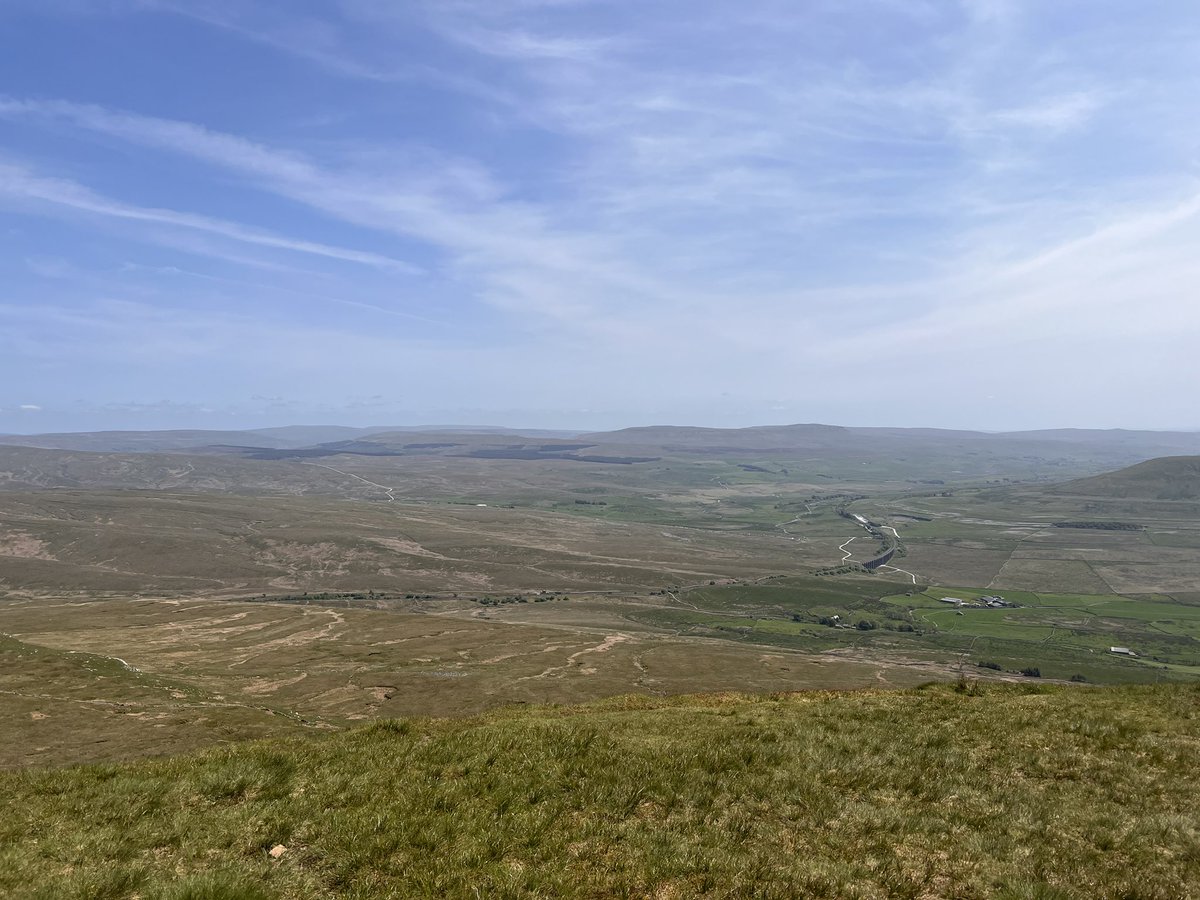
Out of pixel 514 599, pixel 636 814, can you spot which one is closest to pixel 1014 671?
pixel 514 599

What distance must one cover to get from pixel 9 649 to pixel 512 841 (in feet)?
267

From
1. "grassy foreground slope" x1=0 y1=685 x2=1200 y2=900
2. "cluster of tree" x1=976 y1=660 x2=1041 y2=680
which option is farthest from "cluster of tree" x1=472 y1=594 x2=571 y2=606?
"grassy foreground slope" x1=0 y1=685 x2=1200 y2=900

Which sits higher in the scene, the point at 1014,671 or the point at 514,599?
the point at 514,599

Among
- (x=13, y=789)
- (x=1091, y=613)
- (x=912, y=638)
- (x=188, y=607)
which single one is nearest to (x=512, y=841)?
(x=13, y=789)

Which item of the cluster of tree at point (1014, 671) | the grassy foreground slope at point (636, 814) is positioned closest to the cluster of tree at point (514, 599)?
the cluster of tree at point (1014, 671)

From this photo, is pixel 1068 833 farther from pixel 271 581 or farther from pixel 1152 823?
pixel 271 581

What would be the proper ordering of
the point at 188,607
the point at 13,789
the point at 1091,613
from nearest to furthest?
1. the point at 13,789
2. the point at 188,607
3. the point at 1091,613

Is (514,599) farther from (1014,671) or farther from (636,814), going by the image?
(636,814)

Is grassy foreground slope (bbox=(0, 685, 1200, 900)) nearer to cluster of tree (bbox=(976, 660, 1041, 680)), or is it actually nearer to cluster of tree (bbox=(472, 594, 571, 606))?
cluster of tree (bbox=(976, 660, 1041, 680))

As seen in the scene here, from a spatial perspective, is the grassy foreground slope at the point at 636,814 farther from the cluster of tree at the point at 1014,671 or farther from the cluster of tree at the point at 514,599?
the cluster of tree at the point at 514,599

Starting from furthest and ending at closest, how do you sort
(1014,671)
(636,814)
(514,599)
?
(514,599), (1014,671), (636,814)

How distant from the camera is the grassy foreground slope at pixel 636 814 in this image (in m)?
11.6

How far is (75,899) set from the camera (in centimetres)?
1020

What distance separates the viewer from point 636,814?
47.8 ft
